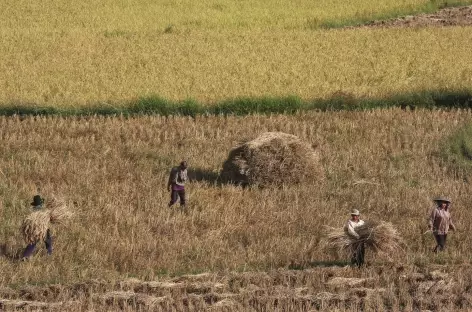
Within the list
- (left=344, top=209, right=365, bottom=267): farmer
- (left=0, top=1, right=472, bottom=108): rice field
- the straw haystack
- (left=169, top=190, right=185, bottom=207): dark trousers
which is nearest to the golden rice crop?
(left=0, top=1, right=472, bottom=108): rice field

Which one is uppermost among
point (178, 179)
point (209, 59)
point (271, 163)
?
point (209, 59)

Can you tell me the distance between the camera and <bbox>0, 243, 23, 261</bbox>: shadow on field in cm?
1331

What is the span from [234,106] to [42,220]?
1117cm

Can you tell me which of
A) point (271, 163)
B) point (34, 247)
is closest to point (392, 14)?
point (271, 163)

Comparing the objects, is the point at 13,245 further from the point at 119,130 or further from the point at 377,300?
the point at 119,130

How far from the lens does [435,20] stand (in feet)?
128

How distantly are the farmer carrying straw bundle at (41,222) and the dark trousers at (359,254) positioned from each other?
326 centimetres

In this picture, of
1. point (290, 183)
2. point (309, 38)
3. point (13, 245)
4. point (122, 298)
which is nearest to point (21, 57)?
point (309, 38)

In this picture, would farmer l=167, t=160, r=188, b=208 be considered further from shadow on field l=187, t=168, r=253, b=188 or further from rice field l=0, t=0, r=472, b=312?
shadow on field l=187, t=168, r=253, b=188

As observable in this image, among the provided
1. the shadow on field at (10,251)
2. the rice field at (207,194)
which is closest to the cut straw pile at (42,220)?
the rice field at (207,194)

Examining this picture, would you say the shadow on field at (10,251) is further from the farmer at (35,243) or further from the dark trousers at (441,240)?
the dark trousers at (441,240)

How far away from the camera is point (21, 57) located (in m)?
29.9

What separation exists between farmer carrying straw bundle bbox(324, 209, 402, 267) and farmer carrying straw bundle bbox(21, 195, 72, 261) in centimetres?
306

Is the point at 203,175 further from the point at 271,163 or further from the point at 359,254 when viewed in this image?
the point at 359,254
